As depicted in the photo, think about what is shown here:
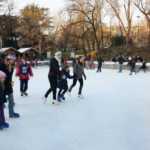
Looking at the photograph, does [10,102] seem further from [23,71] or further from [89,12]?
[89,12]

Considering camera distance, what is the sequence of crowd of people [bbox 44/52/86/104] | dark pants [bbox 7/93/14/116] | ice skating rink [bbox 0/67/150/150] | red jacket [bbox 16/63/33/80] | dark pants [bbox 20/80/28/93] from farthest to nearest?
dark pants [bbox 20/80/28/93]
red jacket [bbox 16/63/33/80]
crowd of people [bbox 44/52/86/104]
dark pants [bbox 7/93/14/116]
ice skating rink [bbox 0/67/150/150]

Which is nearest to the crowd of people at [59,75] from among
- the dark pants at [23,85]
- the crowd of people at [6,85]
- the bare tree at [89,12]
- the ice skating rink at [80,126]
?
the ice skating rink at [80,126]

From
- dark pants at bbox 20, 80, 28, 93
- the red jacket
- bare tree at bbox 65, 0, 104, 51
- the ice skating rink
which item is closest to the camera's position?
the ice skating rink

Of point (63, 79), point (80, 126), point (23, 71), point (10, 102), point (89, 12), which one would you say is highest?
point (89, 12)

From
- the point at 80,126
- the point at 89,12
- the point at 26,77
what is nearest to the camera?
the point at 80,126

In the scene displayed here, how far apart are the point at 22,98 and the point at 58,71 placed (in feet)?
8.78

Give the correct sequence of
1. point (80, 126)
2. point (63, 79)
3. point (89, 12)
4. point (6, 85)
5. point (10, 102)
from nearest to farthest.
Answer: point (80, 126), point (6, 85), point (10, 102), point (63, 79), point (89, 12)

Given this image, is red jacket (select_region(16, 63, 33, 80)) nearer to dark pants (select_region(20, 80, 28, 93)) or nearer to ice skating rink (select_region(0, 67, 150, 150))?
dark pants (select_region(20, 80, 28, 93))

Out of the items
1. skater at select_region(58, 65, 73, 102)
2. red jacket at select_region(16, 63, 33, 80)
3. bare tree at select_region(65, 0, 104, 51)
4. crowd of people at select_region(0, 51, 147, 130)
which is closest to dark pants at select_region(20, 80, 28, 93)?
crowd of people at select_region(0, 51, 147, 130)

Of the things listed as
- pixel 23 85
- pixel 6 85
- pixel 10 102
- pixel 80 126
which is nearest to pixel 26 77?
pixel 23 85

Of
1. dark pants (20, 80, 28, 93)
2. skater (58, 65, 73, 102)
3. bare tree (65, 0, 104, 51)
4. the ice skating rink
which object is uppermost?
bare tree (65, 0, 104, 51)

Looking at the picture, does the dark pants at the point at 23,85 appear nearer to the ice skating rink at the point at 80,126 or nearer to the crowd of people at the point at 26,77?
the crowd of people at the point at 26,77

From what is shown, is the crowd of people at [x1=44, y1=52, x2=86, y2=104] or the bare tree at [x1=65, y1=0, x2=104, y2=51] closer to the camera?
the crowd of people at [x1=44, y1=52, x2=86, y2=104]

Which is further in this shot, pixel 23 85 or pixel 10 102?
pixel 23 85
